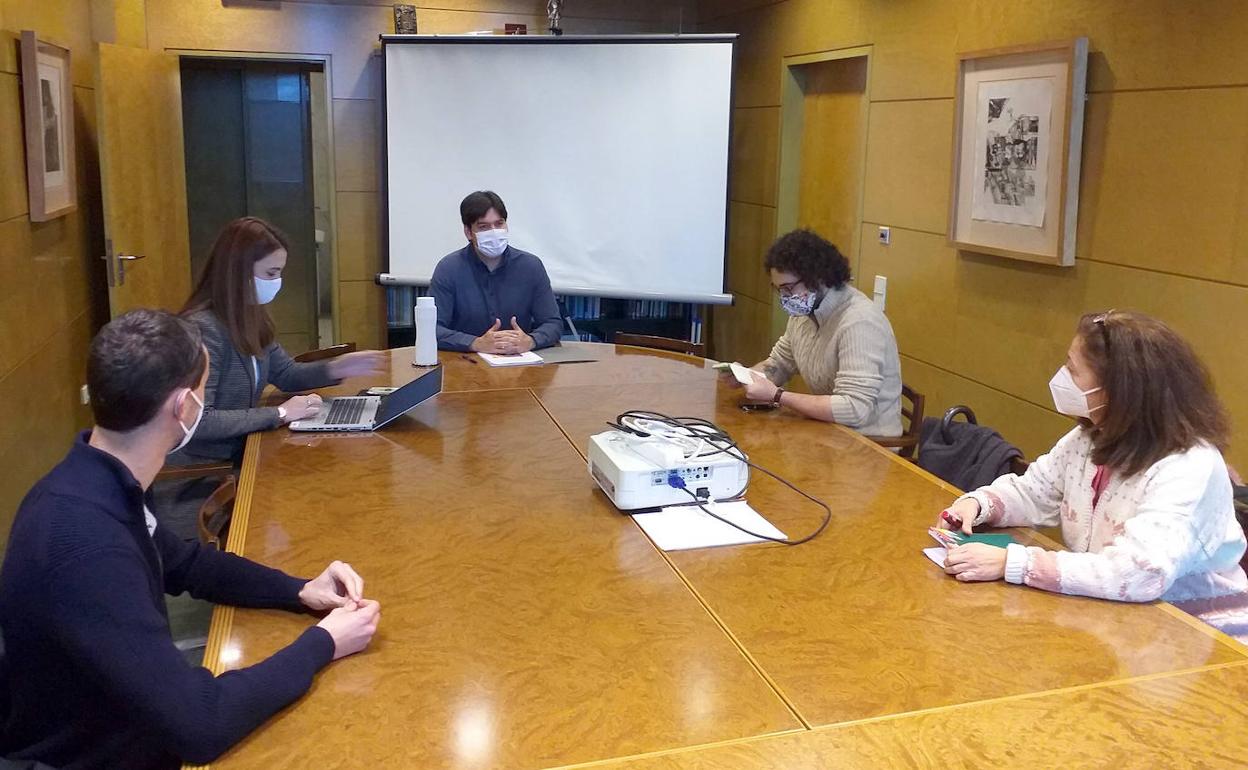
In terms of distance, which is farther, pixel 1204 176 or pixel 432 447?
pixel 1204 176

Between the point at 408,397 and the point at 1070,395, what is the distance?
1666mm

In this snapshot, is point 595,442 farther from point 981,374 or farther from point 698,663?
point 981,374

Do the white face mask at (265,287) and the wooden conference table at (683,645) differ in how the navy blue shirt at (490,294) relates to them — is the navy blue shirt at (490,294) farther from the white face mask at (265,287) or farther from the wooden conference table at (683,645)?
the wooden conference table at (683,645)

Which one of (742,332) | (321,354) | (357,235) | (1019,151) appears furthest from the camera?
(742,332)

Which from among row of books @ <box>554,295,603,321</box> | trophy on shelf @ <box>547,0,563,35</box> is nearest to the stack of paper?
row of books @ <box>554,295,603,321</box>

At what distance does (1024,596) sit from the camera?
1741mm

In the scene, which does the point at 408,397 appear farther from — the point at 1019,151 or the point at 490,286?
the point at 1019,151

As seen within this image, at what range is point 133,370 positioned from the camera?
4.53 ft

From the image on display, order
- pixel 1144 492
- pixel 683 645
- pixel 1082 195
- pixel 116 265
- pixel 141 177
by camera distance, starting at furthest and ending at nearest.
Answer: pixel 141 177 < pixel 116 265 < pixel 1082 195 < pixel 1144 492 < pixel 683 645

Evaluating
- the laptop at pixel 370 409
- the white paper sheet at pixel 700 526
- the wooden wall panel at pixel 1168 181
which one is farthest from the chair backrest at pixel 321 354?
the wooden wall panel at pixel 1168 181

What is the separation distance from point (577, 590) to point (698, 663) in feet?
1.02

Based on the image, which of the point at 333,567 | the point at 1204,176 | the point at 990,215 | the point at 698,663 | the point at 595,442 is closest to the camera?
the point at 698,663

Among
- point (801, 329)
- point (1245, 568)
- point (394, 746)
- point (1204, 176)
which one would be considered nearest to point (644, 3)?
point (801, 329)

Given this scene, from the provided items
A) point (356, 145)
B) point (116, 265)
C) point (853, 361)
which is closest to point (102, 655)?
point (853, 361)
